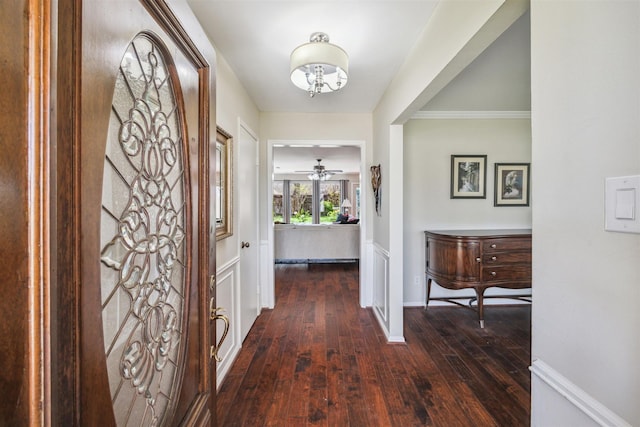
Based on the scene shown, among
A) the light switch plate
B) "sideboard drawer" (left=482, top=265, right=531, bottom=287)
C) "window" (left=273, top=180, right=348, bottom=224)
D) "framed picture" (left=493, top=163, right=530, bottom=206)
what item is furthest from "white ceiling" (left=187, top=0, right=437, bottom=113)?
"window" (left=273, top=180, right=348, bottom=224)

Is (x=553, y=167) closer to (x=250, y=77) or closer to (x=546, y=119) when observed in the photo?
(x=546, y=119)

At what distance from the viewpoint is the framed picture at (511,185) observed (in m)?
3.49

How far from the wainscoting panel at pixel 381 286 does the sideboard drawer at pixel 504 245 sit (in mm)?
994

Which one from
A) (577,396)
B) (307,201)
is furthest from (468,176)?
(307,201)

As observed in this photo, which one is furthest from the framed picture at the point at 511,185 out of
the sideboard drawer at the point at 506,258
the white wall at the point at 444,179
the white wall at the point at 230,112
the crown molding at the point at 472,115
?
the white wall at the point at 230,112

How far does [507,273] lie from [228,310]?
8.78 feet

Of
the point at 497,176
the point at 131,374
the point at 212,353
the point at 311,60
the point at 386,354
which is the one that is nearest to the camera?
the point at 131,374

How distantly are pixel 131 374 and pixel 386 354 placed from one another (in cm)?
218

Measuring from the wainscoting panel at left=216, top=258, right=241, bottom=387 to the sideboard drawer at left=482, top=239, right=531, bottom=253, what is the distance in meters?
2.40

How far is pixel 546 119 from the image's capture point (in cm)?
79

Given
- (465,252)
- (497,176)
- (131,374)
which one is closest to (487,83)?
(497,176)

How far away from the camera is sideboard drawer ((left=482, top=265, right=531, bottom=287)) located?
9.35 ft

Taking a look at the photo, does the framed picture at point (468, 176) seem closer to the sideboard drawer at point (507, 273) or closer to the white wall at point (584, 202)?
the sideboard drawer at point (507, 273)

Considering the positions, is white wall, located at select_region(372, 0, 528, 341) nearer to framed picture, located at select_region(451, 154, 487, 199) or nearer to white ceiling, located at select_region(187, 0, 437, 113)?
white ceiling, located at select_region(187, 0, 437, 113)
